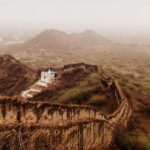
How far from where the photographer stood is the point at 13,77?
259 ft

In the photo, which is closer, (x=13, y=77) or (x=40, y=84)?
(x=40, y=84)

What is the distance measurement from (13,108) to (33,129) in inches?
52.7

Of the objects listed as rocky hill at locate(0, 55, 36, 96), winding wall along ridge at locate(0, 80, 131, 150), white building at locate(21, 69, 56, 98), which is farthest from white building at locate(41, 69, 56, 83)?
winding wall along ridge at locate(0, 80, 131, 150)

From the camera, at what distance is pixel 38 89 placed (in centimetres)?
6519

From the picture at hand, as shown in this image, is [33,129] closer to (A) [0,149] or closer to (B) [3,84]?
(A) [0,149]

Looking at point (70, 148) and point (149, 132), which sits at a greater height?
point (70, 148)

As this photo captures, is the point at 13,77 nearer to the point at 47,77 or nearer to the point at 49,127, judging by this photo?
the point at 47,77

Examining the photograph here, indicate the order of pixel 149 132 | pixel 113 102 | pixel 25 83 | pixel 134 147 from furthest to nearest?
pixel 25 83, pixel 113 102, pixel 149 132, pixel 134 147

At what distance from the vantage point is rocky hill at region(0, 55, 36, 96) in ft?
235

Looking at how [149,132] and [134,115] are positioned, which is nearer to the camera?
[149,132]

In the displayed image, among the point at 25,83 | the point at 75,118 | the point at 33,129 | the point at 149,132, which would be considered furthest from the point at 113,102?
the point at 25,83

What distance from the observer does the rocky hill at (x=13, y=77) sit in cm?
7168

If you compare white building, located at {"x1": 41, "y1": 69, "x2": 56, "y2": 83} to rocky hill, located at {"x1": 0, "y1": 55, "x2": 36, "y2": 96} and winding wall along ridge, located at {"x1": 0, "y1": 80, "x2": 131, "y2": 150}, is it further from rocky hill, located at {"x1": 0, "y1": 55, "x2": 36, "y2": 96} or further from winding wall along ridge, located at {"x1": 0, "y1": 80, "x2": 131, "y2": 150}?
winding wall along ridge, located at {"x1": 0, "y1": 80, "x2": 131, "y2": 150}

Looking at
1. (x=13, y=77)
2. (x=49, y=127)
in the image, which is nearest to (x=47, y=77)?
(x=13, y=77)
